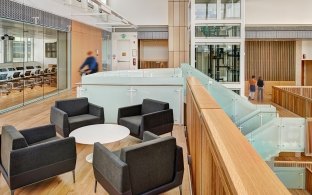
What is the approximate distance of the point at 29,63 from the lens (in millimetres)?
11281

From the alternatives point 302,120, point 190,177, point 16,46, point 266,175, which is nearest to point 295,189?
point 302,120

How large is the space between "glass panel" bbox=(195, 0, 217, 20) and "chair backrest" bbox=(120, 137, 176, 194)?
36.8 ft

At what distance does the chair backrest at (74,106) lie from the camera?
5.97 meters

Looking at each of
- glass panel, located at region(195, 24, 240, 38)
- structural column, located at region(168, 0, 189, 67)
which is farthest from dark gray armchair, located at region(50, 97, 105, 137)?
structural column, located at region(168, 0, 189, 67)

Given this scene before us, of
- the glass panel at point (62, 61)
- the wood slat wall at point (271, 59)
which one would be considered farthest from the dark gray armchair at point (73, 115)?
the wood slat wall at point (271, 59)

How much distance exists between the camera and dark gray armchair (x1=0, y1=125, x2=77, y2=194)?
132 inches

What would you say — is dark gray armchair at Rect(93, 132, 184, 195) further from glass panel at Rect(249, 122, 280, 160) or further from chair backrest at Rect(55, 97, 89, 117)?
chair backrest at Rect(55, 97, 89, 117)

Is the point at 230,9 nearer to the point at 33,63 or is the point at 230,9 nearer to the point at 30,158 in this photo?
the point at 33,63

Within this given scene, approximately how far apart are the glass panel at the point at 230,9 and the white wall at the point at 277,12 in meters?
3.66

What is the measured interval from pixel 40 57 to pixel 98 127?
7541 mm

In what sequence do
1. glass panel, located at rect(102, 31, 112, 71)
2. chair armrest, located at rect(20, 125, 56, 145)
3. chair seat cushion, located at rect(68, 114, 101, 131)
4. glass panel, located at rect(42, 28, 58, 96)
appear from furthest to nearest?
glass panel, located at rect(102, 31, 112, 71) < glass panel, located at rect(42, 28, 58, 96) < chair seat cushion, located at rect(68, 114, 101, 131) < chair armrest, located at rect(20, 125, 56, 145)

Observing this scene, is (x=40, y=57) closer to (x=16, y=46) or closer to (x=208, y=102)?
(x=16, y=46)

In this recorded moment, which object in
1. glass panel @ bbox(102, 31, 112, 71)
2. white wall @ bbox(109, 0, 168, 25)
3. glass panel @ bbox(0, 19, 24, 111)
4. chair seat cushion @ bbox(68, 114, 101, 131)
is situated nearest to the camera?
chair seat cushion @ bbox(68, 114, 101, 131)

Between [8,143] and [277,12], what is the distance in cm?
1674
